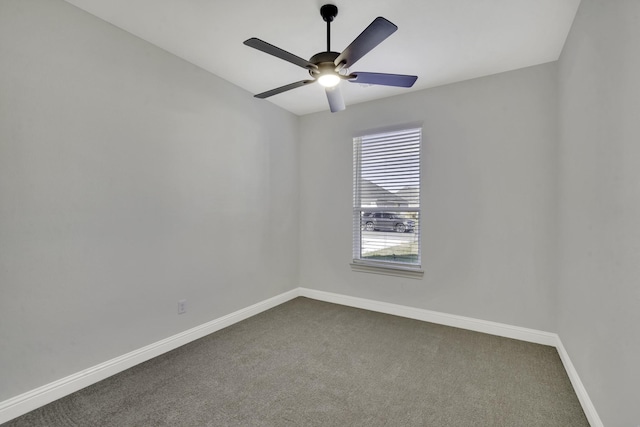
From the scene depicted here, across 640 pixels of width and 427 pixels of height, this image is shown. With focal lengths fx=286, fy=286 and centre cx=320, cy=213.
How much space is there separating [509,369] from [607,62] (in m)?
2.21

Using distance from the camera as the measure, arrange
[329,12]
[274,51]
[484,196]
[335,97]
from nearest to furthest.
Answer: [274,51] < [329,12] < [335,97] < [484,196]

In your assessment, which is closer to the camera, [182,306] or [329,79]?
[329,79]

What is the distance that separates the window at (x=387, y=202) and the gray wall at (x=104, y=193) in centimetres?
154

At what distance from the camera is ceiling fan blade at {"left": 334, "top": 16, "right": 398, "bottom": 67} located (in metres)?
1.54

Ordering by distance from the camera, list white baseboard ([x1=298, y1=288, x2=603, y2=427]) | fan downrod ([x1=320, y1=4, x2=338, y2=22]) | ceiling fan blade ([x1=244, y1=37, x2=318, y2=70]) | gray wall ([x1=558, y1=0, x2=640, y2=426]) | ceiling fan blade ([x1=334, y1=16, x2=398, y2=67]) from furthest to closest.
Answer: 1. fan downrod ([x1=320, y1=4, x2=338, y2=22])
2. white baseboard ([x1=298, y1=288, x2=603, y2=427])
3. ceiling fan blade ([x1=244, y1=37, x2=318, y2=70])
4. ceiling fan blade ([x1=334, y1=16, x2=398, y2=67])
5. gray wall ([x1=558, y1=0, x2=640, y2=426])

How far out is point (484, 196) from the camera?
119 inches

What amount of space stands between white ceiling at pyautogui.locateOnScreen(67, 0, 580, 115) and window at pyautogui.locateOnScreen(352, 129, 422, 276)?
0.90 m

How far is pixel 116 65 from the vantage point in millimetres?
2275

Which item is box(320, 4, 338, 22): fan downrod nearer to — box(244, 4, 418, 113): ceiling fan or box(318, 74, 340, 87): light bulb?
box(244, 4, 418, 113): ceiling fan

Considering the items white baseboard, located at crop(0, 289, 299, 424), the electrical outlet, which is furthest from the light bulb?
white baseboard, located at crop(0, 289, 299, 424)

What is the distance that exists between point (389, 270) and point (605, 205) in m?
2.26

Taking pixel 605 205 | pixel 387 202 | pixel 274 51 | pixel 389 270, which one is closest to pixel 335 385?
pixel 389 270

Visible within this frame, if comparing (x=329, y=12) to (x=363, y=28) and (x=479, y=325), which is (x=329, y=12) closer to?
(x=363, y=28)

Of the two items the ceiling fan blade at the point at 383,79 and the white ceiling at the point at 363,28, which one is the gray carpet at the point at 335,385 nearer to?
the ceiling fan blade at the point at 383,79
